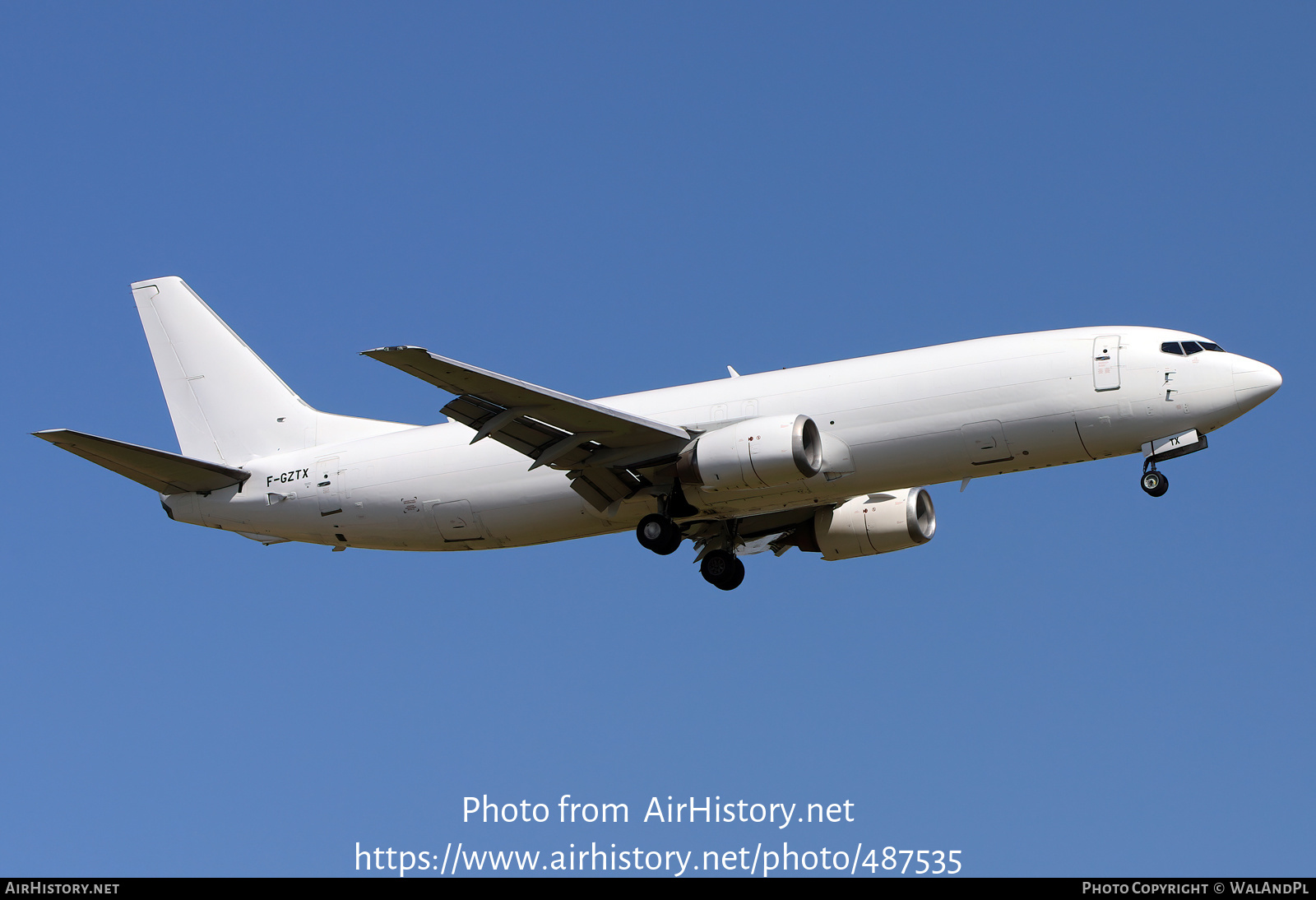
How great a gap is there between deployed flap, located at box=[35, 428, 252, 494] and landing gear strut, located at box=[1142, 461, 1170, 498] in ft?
67.0

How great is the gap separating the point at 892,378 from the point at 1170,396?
18.0 ft

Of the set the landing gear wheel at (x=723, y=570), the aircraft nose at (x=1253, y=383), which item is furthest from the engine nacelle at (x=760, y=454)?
the aircraft nose at (x=1253, y=383)

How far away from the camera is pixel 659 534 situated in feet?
108

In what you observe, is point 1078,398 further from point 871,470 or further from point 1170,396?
point 871,470

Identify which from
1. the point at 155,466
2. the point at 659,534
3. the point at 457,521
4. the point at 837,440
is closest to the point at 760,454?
the point at 837,440

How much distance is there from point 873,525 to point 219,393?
1703 cm

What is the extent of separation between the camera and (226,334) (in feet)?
131

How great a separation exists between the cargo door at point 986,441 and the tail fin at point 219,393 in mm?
14142

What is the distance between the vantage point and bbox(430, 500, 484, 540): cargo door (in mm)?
34281

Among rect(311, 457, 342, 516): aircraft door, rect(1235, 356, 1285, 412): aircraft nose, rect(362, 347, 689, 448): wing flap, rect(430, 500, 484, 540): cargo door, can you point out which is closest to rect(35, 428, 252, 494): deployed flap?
rect(311, 457, 342, 516): aircraft door

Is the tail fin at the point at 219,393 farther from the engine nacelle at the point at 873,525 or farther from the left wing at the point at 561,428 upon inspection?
the engine nacelle at the point at 873,525

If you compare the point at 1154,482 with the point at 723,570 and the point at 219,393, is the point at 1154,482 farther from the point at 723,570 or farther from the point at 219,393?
the point at 219,393

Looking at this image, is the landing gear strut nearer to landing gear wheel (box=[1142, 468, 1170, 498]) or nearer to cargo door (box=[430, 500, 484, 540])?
landing gear wheel (box=[1142, 468, 1170, 498])

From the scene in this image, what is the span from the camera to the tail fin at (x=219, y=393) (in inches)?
1489
